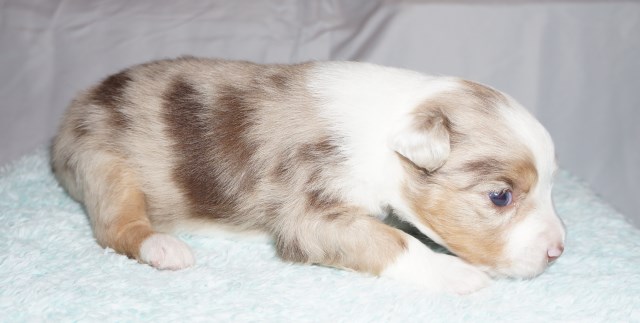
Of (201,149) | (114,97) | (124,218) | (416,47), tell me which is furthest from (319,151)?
(416,47)

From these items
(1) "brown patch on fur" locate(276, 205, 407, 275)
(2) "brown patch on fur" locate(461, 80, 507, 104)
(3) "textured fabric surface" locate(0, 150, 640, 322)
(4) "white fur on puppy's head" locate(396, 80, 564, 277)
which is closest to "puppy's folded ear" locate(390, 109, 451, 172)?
(4) "white fur on puppy's head" locate(396, 80, 564, 277)

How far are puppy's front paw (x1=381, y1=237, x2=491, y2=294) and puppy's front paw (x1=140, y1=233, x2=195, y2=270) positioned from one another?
29.2 inches

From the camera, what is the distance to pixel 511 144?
2896 mm

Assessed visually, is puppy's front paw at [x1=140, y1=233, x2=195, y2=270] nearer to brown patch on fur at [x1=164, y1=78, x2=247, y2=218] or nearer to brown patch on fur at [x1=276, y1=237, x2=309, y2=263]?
brown patch on fur at [x1=164, y1=78, x2=247, y2=218]

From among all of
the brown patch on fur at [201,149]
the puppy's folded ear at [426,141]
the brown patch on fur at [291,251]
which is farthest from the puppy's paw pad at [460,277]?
the brown patch on fur at [201,149]

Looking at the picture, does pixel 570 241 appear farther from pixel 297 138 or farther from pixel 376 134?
pixel 297 138

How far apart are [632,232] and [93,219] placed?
7.61 ft

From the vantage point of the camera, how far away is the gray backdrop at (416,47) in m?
5.40

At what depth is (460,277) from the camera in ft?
9.79

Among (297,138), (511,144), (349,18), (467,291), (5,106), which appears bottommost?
(5,106)

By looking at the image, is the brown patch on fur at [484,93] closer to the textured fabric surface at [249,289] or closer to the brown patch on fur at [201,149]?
the textured fabric surface at [249,289]

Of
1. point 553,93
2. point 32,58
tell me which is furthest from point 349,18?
point 32,58

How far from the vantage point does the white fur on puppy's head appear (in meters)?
2.91

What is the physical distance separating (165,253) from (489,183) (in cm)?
121
